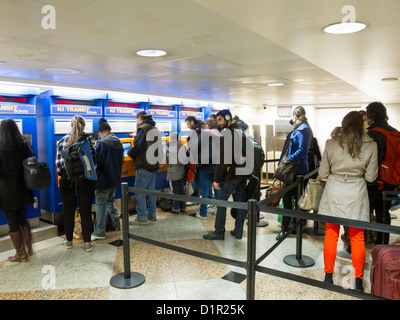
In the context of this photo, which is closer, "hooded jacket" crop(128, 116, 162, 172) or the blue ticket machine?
"hooded jacket" crop(128, 116, 162, 172)

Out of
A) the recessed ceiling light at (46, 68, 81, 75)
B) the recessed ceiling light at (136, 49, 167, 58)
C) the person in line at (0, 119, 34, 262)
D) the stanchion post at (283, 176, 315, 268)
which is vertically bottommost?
the stanchion post at (283, 176, 315, 268)

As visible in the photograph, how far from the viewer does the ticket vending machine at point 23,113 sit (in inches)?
162

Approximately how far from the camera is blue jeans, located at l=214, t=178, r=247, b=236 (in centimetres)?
404

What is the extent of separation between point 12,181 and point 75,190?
26.7 inches

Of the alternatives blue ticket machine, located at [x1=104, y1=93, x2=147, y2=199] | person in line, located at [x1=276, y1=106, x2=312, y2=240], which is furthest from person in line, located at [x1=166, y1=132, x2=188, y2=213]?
person in line, located at [x1=276, y1=106, x2=312, y2=240]

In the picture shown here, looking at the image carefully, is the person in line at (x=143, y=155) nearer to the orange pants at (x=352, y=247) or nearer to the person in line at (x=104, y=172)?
the person in line at (x=104, y=172)

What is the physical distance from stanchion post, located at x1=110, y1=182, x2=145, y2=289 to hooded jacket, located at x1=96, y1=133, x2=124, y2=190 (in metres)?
1.39

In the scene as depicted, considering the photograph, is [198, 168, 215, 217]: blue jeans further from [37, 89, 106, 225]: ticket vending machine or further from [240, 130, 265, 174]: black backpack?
[37, 89, 106, 225]: ticket vending machine

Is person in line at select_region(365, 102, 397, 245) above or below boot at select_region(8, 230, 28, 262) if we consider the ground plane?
above

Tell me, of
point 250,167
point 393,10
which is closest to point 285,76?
point 250,167

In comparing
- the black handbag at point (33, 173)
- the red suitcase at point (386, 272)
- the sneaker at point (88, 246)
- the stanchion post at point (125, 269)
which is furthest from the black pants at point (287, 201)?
the black handbag at point (33, 173)

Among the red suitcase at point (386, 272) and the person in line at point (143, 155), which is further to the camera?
the person in line at point (143, 155)

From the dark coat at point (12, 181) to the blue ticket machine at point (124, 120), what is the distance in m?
2.02
